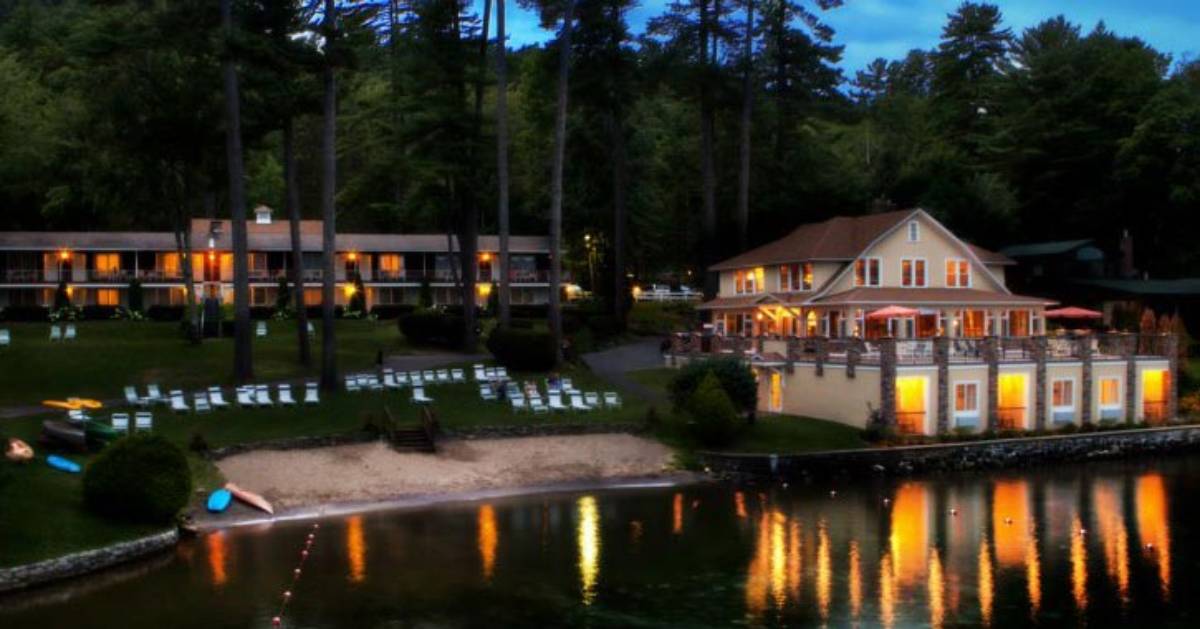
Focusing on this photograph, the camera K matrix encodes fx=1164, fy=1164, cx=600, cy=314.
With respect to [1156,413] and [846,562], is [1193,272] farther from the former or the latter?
[846,562]

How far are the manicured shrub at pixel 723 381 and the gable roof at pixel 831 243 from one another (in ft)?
51.8

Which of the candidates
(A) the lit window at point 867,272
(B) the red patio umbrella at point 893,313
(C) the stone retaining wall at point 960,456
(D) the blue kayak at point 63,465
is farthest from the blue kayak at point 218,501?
(A) the lit window at point 867,272

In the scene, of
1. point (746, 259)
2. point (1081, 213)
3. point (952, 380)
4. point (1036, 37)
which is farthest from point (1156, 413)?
point (1036, 37)

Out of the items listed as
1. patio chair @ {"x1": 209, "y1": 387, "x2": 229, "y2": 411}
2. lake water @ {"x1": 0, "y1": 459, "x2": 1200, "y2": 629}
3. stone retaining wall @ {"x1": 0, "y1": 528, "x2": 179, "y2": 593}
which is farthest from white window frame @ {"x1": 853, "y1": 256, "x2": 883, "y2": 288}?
stone retaining wall @ {"x1": 0, "y1": 528, "x2": 179, "y2": 593}

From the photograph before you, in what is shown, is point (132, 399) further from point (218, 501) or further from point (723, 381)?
point (723, 381)

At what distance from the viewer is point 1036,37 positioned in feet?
348

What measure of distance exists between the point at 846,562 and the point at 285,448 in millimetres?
19351

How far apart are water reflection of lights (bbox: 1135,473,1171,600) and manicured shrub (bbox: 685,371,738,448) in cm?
1367

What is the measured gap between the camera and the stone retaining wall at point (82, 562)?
83.3ft

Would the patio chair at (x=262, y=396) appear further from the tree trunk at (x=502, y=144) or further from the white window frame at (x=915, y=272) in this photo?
the white window frame at (x=915, y=272)

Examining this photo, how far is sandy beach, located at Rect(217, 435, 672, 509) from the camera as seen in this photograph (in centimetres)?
3612

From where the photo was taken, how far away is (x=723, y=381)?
1734 inches

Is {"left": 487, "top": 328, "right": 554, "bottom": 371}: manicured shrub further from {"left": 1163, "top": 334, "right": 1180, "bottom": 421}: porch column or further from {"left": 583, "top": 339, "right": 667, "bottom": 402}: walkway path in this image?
{"left": 1163, "top": 334, "right": 1180, "bottom": 421}: porch column

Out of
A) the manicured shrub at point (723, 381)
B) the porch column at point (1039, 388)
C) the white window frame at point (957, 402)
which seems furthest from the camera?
the porch column at point (1039, 388)
